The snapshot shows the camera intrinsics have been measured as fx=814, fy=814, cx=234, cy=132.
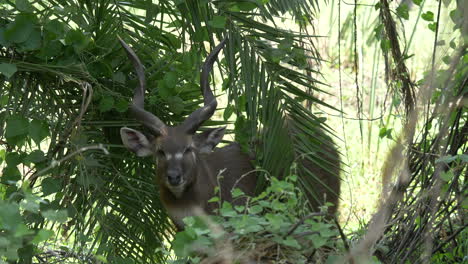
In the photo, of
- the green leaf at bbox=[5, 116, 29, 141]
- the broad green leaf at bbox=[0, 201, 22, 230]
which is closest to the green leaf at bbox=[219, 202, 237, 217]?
the broad green leaf at bbox=[0, 201, 22, 230]

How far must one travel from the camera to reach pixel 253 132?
5.70m

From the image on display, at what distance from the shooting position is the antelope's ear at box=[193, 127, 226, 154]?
616 cm

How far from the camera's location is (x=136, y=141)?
6.01 metres

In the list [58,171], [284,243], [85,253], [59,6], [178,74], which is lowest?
[85,253]

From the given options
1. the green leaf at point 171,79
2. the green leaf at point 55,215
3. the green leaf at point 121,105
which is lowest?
the green leaf at point 55,215

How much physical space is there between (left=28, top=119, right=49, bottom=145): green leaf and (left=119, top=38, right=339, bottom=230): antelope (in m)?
0.65

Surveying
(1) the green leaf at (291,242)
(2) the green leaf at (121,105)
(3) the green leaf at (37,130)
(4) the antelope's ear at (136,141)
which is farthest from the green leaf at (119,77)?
(1) the green leaf at (291,242)

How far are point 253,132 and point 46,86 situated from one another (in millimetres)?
1515

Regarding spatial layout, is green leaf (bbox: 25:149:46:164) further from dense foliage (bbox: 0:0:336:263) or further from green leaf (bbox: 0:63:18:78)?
green leaf (bbox: 0:63:18:78)

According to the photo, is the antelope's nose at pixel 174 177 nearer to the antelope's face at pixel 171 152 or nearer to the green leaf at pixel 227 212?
the antelope's face at pixel 171 152

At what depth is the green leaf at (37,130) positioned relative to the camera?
17.5 ft

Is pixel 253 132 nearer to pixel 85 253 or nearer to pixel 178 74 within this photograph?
pixel 178 74

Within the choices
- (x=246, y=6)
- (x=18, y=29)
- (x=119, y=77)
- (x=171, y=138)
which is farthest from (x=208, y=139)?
(x=18, y=29)

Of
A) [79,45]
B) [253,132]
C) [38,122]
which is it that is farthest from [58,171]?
[253,132]
